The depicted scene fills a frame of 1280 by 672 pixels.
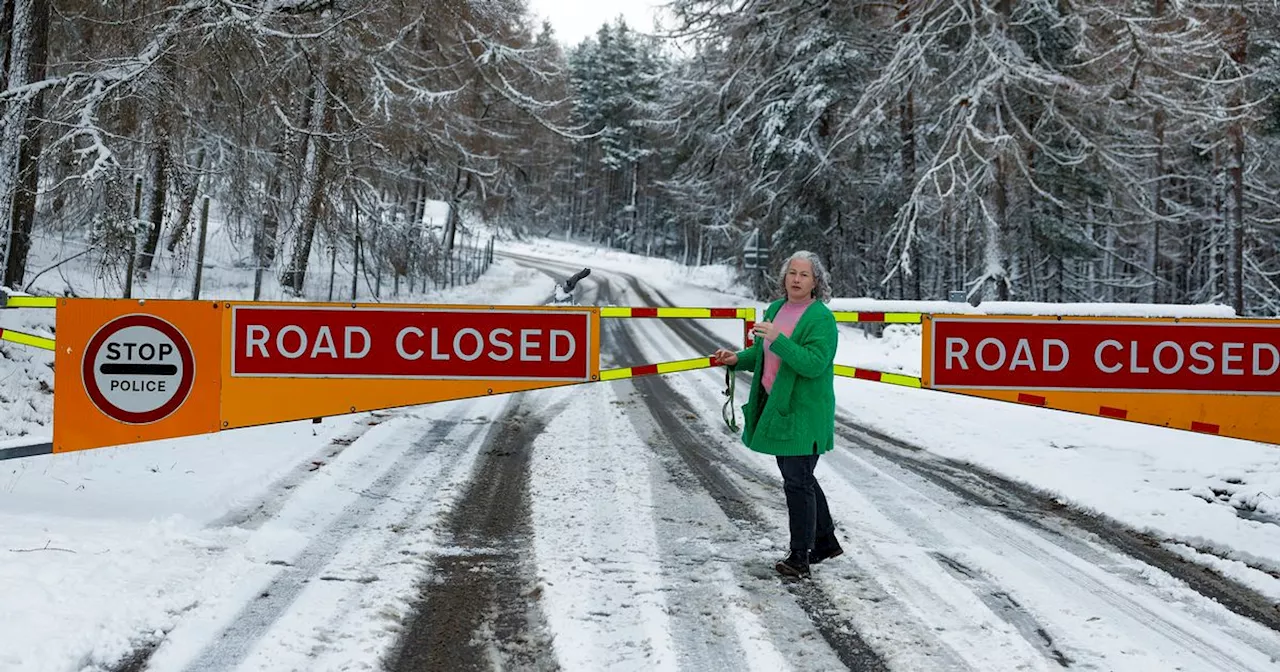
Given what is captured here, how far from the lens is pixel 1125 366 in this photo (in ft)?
19.5

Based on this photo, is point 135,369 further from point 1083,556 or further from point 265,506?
point 1083,556

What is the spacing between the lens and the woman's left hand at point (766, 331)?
4457 mm

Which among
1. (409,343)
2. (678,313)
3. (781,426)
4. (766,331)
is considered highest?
(678,313)

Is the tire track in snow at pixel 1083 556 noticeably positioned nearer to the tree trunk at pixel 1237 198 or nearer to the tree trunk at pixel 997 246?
the tree trunk at pixel 997 246

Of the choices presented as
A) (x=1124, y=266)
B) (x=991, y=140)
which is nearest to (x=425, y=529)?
(x=991, y=140)

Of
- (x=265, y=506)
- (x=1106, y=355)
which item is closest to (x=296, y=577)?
(x=265, y=506)

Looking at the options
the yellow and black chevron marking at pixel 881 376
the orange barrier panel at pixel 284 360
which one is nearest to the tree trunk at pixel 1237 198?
the yellow and black chevron marking at pixel 881 376

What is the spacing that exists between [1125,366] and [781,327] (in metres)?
2.66

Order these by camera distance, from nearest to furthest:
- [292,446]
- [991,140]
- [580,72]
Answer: [292,446]
[991,140]
[580,72]

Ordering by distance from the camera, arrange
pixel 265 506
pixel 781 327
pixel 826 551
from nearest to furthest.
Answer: pixel 781 327
pixel 826 551
pixel 265 506

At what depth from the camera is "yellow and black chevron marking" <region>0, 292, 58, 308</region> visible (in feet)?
18.7

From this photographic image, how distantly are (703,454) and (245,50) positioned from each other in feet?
19.8

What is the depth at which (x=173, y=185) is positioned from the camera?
866 centimetres

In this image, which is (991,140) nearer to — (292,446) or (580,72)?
(292,446)
